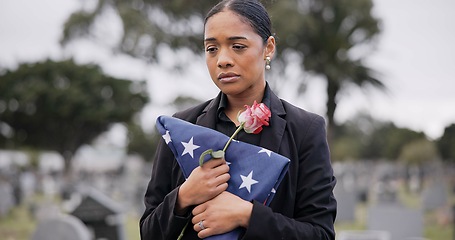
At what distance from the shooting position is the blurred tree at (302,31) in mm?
12867

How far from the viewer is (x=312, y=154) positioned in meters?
1.75

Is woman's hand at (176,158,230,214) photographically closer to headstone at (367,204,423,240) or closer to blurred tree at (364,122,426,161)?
Answer: headstone at (367,204,423,240)

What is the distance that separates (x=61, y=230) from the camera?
6.63 meters

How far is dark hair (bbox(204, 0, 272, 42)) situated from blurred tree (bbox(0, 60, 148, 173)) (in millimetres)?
38351

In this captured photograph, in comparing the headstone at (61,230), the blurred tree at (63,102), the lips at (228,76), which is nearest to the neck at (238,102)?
the lips at (228,76)

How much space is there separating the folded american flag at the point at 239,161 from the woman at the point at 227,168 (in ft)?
0.11

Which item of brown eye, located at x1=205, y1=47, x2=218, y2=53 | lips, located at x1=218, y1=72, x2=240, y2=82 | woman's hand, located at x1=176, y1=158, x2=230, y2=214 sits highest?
brown eye, located at x1=205, y1=47, x2=218, y2=53

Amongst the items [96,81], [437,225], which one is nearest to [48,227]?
[437,225]

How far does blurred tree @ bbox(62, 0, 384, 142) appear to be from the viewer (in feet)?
42.2

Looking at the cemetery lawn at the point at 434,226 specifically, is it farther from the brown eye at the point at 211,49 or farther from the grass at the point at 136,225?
the brown eye at the point at 211,49

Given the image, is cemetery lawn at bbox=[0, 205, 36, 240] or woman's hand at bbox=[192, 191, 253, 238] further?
cemetery lawn at bbox=[0, 205, 36, 240]

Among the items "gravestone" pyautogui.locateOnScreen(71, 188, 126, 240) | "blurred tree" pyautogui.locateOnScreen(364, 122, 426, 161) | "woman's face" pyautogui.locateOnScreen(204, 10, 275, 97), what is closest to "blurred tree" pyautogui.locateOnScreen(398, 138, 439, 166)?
"blurred tree" pyautogui.locateOnScreen(364, 122, 426, 161)

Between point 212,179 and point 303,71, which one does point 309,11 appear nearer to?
point 303,71

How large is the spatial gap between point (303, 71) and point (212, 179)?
12653mm
